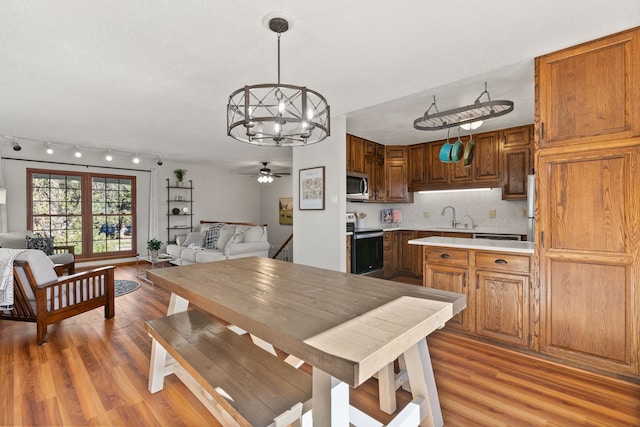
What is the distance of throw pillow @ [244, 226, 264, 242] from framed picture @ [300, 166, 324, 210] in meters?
1.99

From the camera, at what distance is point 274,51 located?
227 cm

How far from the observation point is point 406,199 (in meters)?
5.41

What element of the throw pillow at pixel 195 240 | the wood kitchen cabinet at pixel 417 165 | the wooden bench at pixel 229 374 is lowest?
the wooden bench at pixel 229 374

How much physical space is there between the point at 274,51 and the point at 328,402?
2246 millimetres

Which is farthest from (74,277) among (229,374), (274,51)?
(274,51)

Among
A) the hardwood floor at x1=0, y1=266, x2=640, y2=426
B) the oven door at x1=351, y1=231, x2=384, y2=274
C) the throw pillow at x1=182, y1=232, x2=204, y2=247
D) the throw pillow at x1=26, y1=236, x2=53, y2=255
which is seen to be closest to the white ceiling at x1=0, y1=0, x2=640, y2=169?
the oven door at x1=351, y1=231, x2=384, y2=274

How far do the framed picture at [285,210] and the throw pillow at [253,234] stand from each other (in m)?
2.48

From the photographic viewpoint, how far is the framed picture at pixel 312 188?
392 centimetres

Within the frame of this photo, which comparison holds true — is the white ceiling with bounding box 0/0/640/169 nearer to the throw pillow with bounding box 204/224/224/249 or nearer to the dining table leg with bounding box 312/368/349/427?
the dining table leg with bounding box 312/368/349/427

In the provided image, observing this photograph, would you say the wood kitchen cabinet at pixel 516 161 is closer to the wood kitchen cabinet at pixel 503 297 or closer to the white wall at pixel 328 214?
the wood kitchen cabinet at pixel 503 297

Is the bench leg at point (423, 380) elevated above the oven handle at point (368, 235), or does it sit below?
below

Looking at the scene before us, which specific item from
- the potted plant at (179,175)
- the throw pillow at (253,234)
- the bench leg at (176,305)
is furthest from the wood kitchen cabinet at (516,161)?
the potted plant at (179,175)

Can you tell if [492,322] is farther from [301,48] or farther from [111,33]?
[111,33]

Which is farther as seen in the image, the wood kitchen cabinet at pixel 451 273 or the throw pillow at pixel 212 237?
the throw pillow at pixel 212 237
